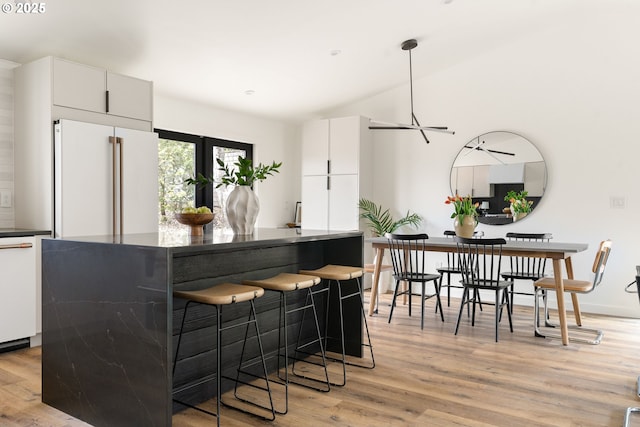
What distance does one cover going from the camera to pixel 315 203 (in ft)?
21.4

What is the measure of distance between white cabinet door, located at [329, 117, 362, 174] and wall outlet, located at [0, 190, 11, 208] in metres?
3.64

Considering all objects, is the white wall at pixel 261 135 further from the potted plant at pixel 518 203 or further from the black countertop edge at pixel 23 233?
the potted plant at pixel 518 203

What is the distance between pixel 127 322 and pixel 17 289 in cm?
179

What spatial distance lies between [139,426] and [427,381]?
64.4 inches

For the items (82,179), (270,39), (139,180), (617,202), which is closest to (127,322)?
(82,179)

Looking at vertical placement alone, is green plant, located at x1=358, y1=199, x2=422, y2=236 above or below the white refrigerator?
below

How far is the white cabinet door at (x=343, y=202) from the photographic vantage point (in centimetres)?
627

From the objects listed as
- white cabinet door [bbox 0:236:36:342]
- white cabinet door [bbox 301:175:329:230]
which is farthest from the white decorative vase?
white cabinet door [bbox 301:175:329:230]

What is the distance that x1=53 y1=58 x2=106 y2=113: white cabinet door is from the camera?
3674 millimetres

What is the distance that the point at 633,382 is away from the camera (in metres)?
2.99

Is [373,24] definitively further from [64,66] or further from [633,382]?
[633,382]

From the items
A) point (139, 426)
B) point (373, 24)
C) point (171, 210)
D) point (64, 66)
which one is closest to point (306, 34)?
point (373, 24)

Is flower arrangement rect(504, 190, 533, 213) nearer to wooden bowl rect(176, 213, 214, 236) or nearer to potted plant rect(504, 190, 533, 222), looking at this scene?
potted plant rect(504, 190, 533, 222)

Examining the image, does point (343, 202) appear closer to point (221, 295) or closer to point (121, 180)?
point (121, 180)
